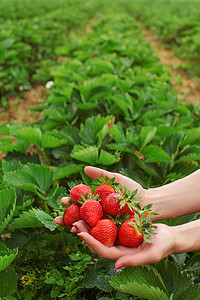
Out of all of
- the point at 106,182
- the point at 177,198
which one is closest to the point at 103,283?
the point at 106,182

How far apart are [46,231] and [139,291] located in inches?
29.5

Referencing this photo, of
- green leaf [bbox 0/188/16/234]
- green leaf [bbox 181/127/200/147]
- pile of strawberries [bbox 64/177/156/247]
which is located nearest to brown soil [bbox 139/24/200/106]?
green leaf [bbox 181/127/200/147]

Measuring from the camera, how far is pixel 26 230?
1.78 metres

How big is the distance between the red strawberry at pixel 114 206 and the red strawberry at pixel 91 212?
0.04 meters

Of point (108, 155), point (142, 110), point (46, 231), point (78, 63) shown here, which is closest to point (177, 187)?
point (108, 155)

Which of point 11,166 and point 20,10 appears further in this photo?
point 20,10

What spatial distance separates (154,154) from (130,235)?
2.54 ft

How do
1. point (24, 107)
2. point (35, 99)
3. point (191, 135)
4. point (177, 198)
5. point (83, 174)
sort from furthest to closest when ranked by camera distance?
point (35, 99)
point (24, 107)
point (191, 135)
point (83, 174)
point (177, 198)

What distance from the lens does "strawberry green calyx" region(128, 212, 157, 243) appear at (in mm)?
1171

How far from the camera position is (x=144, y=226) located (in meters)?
1.21

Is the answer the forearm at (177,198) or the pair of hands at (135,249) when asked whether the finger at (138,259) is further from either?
the forearm at (177,198)

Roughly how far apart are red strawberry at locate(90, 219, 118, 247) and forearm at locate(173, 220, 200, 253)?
0.89 feet

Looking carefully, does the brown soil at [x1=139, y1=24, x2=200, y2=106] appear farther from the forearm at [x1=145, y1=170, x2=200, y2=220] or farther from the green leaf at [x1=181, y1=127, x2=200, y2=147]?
the forearm at [x1=145, y1=170, x2=200, y2=220]

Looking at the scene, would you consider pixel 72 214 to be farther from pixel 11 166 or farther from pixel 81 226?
pixel 11 166
